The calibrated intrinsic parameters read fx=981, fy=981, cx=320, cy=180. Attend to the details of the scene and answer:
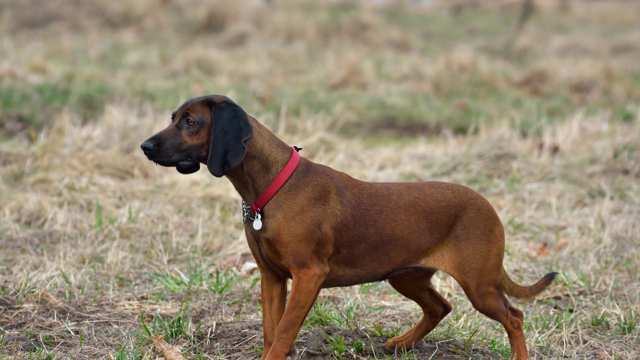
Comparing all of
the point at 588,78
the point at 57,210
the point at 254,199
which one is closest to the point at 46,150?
the point at 57,210

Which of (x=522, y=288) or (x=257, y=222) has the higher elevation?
(x=257, y=222)

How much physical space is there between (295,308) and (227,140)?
2.76 feet

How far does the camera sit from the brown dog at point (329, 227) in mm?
4449

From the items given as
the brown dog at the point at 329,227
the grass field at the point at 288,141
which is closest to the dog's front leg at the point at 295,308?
the brown dog at the point at 329,227

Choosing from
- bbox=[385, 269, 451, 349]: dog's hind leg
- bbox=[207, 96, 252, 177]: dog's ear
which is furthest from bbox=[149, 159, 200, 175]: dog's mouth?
bbox=[385, 269, 451, 349]: dog's hind leg

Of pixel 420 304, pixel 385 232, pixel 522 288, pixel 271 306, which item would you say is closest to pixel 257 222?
pixel 271 306

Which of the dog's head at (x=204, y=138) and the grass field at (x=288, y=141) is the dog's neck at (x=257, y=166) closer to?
the dog's head at (x=204, y=138)

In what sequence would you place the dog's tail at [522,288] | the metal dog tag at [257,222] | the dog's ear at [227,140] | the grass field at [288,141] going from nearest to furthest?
1. the dog's ear at [227,140]
2. the metal dog tag at [257,222]
3. the dog's tail at [522,288]
4. the grass field at [288,141]

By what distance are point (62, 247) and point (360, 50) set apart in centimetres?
1123

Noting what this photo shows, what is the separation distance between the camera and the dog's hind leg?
5.24 m

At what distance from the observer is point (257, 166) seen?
15.0 ft

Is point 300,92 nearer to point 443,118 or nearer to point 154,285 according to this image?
point 443,118

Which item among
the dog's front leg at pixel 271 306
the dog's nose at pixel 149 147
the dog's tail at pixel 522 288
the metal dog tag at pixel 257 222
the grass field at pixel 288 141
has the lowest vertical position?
the grass field at pixel 288 141

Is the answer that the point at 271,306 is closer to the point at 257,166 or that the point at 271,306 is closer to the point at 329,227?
the point at 329,227
